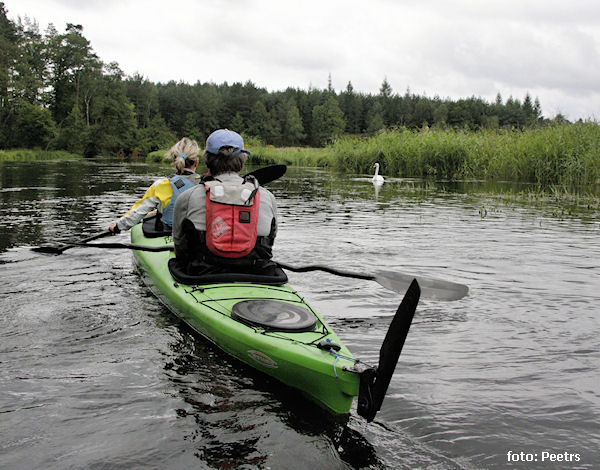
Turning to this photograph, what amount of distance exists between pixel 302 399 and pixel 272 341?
0.40 meters

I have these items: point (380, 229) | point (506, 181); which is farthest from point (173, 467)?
point (506, 181)

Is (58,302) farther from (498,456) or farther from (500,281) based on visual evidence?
(500,281)

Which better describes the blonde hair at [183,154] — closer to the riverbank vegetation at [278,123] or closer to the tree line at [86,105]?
the riverbank vegetation at [278,123]

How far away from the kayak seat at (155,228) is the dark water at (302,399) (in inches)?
22.1

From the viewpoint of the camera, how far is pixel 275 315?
3443mm

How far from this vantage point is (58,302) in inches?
197

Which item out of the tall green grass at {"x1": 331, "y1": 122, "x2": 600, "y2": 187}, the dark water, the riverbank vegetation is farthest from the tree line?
the dark water

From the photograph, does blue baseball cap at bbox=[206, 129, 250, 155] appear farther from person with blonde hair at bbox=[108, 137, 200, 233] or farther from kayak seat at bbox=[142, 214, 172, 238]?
kayak seat at bbox=[142, 214, 172, 238]

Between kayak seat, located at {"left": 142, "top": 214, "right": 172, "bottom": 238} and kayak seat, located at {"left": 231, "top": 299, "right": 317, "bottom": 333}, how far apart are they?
8.26 ft

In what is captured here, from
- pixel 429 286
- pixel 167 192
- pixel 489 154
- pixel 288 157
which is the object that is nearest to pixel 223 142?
pixel 167 192

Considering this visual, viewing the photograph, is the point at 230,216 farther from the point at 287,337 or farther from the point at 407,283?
the point at 407,283

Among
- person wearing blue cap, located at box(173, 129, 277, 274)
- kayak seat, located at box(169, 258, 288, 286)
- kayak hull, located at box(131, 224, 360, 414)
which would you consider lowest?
kayak hull, located at box(131, 224, 360, 414)

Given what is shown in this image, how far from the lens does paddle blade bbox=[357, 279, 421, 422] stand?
96.8 inches

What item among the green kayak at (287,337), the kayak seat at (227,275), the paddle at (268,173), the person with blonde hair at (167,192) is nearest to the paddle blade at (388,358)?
the green kayak at (287,337)
